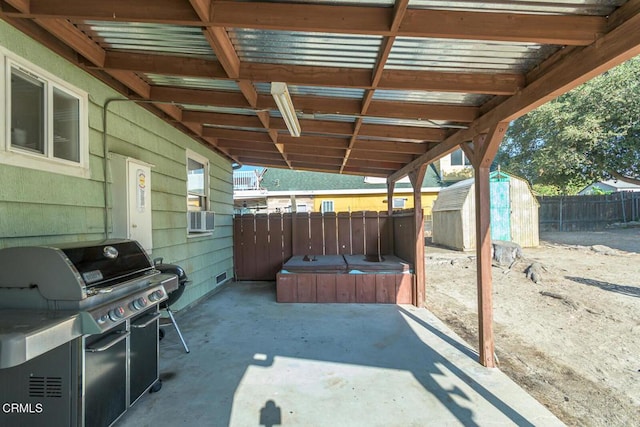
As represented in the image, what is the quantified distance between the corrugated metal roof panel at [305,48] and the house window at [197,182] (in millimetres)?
2839

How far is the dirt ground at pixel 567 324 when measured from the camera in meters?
2.74

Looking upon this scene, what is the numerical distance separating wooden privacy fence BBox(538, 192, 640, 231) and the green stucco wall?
575 inches

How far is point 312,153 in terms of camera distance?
18.4 ft

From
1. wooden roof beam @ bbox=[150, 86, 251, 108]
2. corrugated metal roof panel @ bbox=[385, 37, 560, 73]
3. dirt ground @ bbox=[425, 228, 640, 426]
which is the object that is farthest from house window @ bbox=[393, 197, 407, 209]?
corrugated metal roof panel @ bbox=[385, 37, 560, 73]

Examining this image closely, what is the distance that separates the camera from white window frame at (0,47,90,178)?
2.02 meters

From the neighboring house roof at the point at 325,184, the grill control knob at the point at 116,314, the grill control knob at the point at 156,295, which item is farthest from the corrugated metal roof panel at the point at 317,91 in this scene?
the neighboring house roof at the point at 325,184

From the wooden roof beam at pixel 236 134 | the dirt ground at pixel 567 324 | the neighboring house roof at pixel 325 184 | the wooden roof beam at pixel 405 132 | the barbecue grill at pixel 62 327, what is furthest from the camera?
the neighboring house roof at pixel 325 184

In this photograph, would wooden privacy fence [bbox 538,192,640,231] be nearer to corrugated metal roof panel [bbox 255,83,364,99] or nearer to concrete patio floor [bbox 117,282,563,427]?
concrete patio floor [bbox 117,282,563,427]

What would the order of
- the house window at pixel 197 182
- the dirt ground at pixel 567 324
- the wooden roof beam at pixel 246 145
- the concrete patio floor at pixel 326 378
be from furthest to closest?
the wooden roof beam at pixel 246 145 → the house window at pixel 197 182 → the dirt ground at pixel 567 324 → the concrete patio floor at pixel 326 378

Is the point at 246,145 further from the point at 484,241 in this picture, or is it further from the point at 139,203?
the point at 484,241

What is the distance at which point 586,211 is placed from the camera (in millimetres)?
14320

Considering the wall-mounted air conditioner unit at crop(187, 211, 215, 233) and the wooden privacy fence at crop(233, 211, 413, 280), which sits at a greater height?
the wall-mounted air conditioner unit at crop(187, 211, 215, 233)

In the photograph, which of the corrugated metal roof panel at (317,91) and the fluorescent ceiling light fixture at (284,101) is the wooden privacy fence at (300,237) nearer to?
the fluorescent ceiling light fixture at (284,101)

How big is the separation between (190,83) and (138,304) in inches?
87.3
